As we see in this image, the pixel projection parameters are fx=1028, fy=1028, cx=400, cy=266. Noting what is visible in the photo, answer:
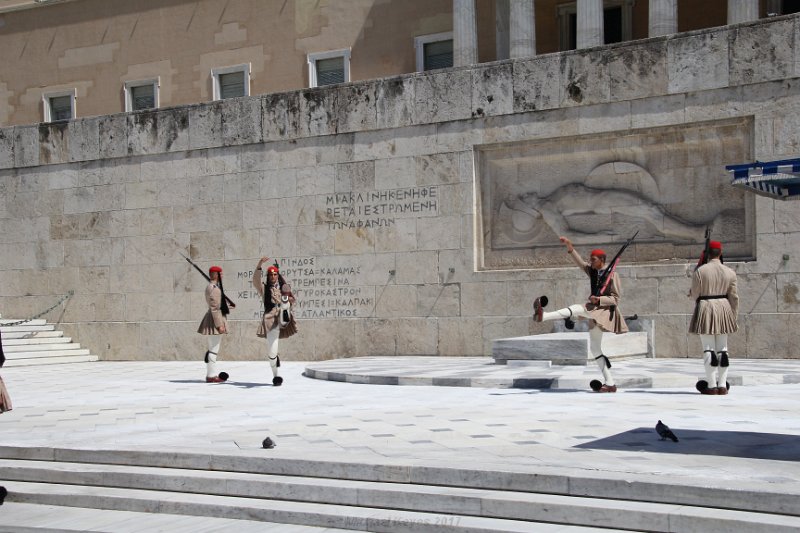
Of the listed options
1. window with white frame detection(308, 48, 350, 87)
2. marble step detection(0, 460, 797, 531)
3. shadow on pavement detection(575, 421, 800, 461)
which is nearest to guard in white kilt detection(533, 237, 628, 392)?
shadow on pavement detection(575, 421, 800, 461)

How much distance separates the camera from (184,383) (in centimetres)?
1630

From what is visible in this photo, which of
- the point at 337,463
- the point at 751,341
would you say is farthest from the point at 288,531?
the point at 751,341

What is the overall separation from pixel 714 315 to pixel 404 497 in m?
6.35

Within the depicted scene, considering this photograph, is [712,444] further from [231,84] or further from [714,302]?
[231,84]

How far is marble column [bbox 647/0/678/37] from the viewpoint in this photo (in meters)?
26.6

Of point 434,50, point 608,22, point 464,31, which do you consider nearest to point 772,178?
point 464,31

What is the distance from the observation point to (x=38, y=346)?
73.4 feet

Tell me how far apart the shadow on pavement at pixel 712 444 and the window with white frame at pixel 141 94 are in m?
29.0

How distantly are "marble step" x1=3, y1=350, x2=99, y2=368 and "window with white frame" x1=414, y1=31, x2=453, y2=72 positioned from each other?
45.5 ft

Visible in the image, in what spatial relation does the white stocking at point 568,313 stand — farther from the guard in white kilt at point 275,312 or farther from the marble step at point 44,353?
the marble step at point 44,353

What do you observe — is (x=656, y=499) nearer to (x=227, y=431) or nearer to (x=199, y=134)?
(x=227, y=431)

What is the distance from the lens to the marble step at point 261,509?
661 centimetres

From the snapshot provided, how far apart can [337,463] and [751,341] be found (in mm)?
11286

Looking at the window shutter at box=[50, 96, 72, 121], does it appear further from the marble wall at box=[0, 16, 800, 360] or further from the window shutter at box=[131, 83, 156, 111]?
the marble wall at box=[0, 16, 800, 360]
